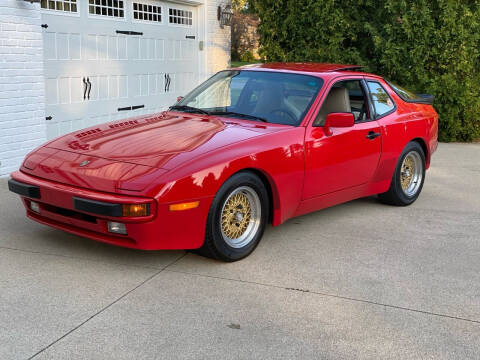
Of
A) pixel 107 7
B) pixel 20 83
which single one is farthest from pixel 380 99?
pixel 107 7

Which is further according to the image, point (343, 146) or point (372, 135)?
point (372, 135)

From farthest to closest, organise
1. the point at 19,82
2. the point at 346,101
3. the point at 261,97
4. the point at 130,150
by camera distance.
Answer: the point at 19,82 < the point at 346,101 < the point at 261,97 < the point at 130,150

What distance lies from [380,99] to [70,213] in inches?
136

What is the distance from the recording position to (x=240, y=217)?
4.72 meters

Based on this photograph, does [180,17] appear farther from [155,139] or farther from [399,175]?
[155,139]

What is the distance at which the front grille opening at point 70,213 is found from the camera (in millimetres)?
4324

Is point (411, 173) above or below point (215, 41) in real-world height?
below

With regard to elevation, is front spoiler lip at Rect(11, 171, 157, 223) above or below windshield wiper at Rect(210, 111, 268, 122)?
below

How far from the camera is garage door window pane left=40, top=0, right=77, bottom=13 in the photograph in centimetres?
812

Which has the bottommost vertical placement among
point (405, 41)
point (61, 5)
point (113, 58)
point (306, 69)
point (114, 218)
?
point (114, 218)

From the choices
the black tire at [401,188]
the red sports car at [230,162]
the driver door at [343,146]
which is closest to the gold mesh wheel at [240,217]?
the red sports car at [230,162]

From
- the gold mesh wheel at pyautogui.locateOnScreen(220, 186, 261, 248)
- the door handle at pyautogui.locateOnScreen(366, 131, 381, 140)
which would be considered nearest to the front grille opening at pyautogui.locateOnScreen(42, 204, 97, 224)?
the gold mesh wheel at pyautogui.locateOnScreen(220, 186, 261, 248)

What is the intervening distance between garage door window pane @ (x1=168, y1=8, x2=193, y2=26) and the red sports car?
5.00 metres

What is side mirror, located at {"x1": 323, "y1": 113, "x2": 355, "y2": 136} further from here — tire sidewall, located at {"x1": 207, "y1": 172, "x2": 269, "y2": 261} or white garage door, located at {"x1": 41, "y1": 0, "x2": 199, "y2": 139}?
white garage door, located at {"x1": 41, "y1": 0, "x2": 199, "y2": 139}
